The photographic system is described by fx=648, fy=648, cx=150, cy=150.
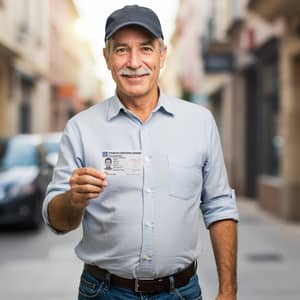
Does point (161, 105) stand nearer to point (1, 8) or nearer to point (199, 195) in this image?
point (199, 195)

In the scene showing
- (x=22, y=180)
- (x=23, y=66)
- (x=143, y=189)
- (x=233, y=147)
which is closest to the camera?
(x=143, y=189)

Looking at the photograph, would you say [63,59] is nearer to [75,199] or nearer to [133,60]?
[133,60]

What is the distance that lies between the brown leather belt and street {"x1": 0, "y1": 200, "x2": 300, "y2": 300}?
3625mm

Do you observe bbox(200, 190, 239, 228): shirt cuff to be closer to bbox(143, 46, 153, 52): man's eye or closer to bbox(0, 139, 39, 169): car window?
bbox(143, 46, 153, 52): man's eye

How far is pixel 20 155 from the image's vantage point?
11.2 meters

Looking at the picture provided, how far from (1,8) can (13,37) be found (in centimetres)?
134

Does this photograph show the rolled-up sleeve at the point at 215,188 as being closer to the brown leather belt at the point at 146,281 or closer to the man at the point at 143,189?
the man at the point at 143,189

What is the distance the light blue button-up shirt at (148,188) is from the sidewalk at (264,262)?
12.1ft

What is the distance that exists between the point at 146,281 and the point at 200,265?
17.6ft

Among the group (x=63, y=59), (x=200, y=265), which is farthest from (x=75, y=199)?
(x=63, y=59)

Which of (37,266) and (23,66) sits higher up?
(23,66)

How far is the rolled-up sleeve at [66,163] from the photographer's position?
2.50m

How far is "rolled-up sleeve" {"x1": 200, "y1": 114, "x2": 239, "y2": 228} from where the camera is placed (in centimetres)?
262

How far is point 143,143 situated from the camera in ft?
8.22
